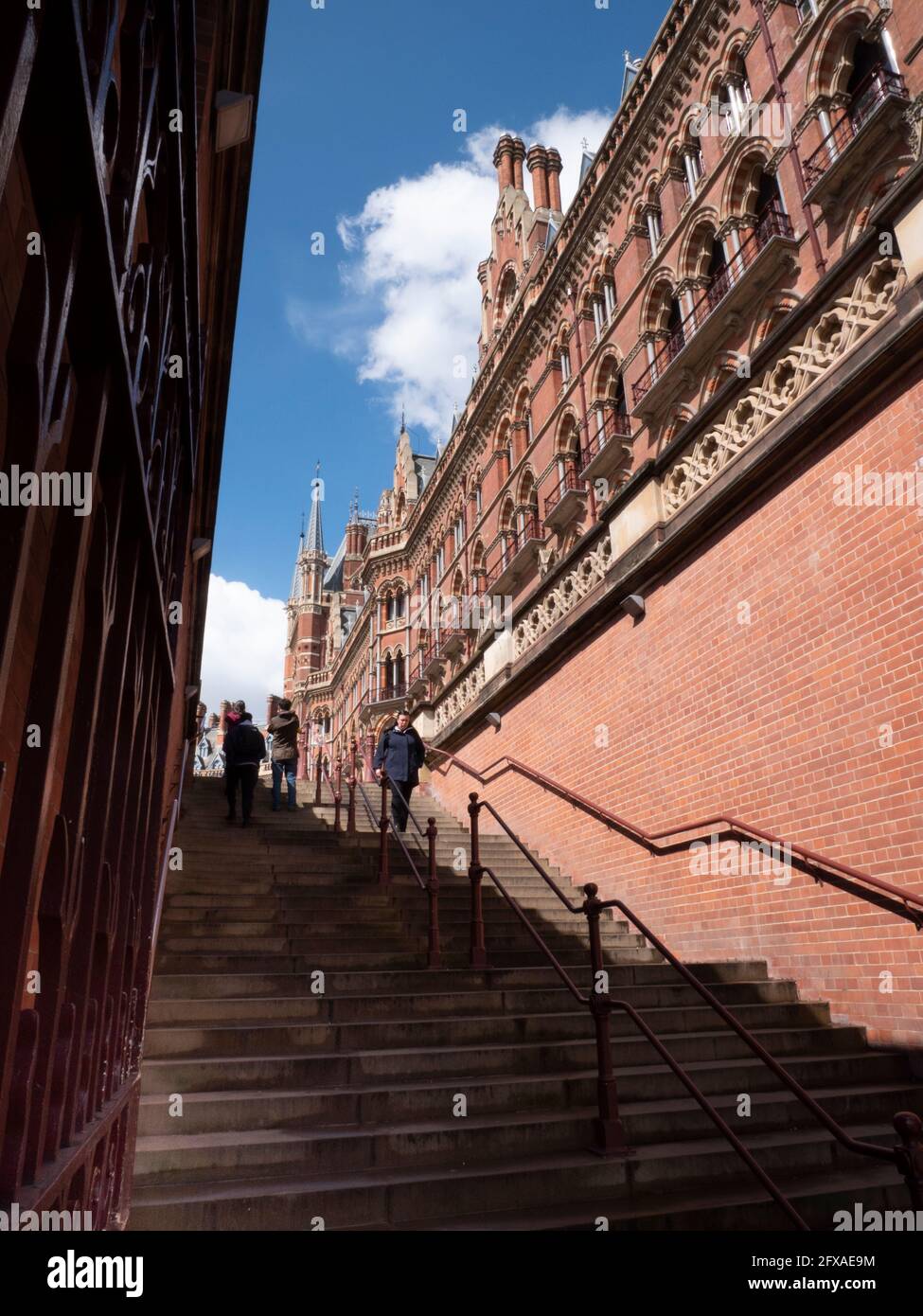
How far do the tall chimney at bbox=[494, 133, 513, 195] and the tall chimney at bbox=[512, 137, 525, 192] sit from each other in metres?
0.11

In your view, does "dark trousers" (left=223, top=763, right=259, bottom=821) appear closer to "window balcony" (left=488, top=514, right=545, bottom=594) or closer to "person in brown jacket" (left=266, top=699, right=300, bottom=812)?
"person in brown jacket" (left=266, top=699, right=300, bottom=812)

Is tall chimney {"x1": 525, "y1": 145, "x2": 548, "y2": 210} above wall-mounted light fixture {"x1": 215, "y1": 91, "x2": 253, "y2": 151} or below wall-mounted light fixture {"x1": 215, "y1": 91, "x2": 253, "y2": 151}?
above

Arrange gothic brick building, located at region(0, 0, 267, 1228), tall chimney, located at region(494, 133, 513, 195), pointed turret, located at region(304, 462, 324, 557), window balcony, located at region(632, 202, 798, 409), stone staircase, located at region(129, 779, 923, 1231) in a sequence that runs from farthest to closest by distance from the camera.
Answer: pointed turret, located at region(304, 462, 324, 557) < tall chimney, located at region(494, 133, 513, 195) < window balcony, located at region(632, 202, 798, 409) < stone staircase, located at region(129, 779, 923, 1231) < gothic brick building, located at region(0, 0, 267, 1228)

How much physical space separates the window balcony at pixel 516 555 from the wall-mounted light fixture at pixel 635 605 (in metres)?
8.47

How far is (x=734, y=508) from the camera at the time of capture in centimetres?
785

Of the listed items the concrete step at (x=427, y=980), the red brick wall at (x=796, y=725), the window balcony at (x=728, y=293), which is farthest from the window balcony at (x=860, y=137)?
the concrete step at (x=427, y=980)

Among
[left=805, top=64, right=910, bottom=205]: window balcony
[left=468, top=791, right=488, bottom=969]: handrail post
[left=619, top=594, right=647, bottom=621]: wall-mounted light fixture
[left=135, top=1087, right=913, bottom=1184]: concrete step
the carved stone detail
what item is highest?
[left=805, top=64, right=910, bottom=205]: window balcony

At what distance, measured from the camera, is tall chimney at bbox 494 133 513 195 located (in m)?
25.4

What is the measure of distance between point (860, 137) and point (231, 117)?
7624 mm

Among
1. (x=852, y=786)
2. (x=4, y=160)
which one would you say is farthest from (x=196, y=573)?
(x=4, y=160)

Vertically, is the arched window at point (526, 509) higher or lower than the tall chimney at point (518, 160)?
lower

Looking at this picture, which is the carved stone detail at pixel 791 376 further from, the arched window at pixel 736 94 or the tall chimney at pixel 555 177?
the tall chimney at pixel 555 177

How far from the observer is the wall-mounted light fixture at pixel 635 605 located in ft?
30.6

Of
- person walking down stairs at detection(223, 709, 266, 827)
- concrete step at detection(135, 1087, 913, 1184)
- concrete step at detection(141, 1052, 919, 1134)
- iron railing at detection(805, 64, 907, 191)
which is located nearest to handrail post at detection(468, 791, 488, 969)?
concrete step at detection(141, 1052, 919, 1134)
